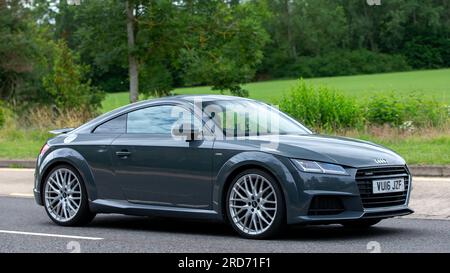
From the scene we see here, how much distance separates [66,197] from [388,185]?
12.1ft

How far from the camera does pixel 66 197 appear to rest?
10867 mm

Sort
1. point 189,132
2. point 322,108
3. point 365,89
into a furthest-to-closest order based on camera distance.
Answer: point 365,89
point 322,108
point 189,132

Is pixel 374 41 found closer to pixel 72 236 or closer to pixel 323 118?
pixel 323 118

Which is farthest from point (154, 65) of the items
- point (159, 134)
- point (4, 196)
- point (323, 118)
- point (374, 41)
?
point (374, 41)

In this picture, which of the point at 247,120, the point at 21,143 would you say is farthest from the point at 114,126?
the point at 21,143

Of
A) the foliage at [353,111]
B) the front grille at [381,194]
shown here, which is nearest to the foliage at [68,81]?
the foliage at [353,111]

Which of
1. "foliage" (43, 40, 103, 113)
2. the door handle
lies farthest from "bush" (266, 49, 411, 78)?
the door handle

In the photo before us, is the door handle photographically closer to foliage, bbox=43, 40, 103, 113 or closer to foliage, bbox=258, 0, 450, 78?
foliage, bbox=43, 40, 103, 113

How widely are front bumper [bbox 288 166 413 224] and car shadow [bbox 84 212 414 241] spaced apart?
1.42 ft

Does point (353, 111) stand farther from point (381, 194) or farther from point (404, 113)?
point (381, 194)

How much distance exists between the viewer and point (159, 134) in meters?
10.2

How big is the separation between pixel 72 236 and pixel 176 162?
1346mm

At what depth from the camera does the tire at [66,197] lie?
10.8 metres

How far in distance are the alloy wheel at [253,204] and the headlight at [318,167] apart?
0.36 m
